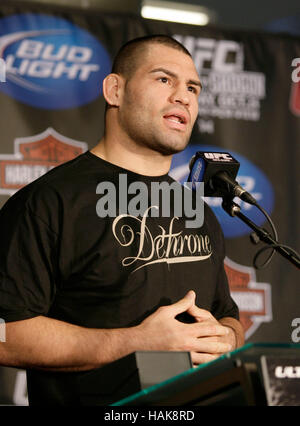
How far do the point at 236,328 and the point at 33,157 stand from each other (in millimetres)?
1397

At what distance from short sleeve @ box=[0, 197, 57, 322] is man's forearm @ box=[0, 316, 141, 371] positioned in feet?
0.15

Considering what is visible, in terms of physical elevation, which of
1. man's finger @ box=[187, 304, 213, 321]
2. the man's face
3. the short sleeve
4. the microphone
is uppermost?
the man's face

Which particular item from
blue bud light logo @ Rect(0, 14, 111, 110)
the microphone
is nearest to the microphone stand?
the microphone

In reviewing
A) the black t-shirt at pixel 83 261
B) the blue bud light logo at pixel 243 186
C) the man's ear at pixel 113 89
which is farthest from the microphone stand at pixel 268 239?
the blue bud light logo at pixel 243 186

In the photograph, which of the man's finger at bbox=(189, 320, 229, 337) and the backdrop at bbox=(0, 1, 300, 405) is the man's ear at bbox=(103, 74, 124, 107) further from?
the man's finger at bbox=(189, 320, 229, 337)

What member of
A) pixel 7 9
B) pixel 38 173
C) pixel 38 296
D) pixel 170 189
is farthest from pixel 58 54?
pixel 38 296

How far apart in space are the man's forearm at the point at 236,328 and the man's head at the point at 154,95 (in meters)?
0.65

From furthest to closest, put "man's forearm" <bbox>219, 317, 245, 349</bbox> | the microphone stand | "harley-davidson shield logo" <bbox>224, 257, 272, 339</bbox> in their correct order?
"harley-davidson shield logo" <bbox>224, 257, 272, 339</bbox>, "man's forearm" <bbox>219, 317, 245, 349</bbox>, the microphone stand

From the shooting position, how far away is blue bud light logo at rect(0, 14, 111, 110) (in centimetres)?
326

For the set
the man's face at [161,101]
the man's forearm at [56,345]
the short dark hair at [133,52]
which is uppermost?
the short dark hair at [133,52]

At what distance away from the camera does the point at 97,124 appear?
3361 mm

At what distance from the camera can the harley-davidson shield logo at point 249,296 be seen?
3363 millimetres

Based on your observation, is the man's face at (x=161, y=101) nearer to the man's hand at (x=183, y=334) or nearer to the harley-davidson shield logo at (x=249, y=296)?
the man's hand at (x=183, y=334)

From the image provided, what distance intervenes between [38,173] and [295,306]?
148cm
